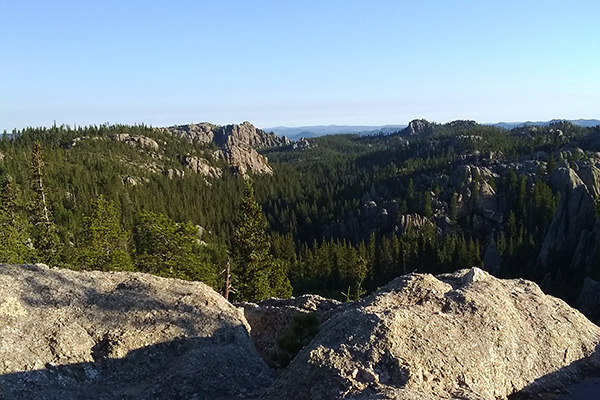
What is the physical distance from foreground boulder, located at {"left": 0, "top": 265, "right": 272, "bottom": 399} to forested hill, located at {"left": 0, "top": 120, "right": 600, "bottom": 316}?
15.0 m

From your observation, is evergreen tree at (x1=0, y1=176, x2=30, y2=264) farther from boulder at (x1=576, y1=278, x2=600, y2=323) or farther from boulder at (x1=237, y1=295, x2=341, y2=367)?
boulder at (x1=576, y1=278, x2=600, y2=323)

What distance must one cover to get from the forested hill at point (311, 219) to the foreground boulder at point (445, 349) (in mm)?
23134

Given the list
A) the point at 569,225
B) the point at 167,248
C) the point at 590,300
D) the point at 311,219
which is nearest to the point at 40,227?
the point at 167,248

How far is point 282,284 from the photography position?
51406 mm

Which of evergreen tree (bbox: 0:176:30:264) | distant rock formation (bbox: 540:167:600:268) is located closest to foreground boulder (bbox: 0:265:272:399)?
evergreen tree (bbox: 0:176:30:264)

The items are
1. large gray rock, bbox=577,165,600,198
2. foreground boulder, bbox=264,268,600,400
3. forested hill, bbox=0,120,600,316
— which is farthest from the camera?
large gray rock, bbox=577,165,600,198

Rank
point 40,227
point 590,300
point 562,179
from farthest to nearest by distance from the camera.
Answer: point 562,179
point 590,300
point 40,227

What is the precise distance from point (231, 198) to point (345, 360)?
15739 centimetres

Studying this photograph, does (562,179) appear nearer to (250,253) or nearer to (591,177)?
(591,177)

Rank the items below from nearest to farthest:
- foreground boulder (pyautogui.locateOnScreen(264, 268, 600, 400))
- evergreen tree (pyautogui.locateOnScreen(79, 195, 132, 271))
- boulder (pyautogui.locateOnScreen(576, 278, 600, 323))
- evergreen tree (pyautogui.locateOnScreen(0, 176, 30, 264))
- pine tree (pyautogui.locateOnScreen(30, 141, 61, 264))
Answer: foreground boulder (pyautogui.locateOnScreen(264, 268, 600, 400)) → evergreen tree (pyautogui.locateOnScreen(0, 176, 30, 264)) → evergreen tree (pyautogui.locateOnScreen(79, 195, 132, 271)) → pine tree (pyautogui.locateOnScreen(30, 141, 61, 264)) → boulder (pyautogui.locateOnScreen(576, 278, 600, 323))

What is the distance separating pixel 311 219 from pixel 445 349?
479 feet

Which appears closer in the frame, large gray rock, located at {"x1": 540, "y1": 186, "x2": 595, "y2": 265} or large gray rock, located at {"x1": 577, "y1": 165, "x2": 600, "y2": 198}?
large gray rock, located at {"x1": 540, "y1": 186, "x2": 595, "y2": 265}

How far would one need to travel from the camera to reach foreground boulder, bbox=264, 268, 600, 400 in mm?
13648

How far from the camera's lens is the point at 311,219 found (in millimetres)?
161250
